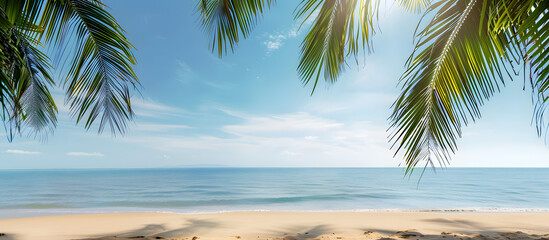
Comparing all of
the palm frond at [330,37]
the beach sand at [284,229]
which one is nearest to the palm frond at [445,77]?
the palm frond at [330,37]

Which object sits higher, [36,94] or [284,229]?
[36,94]

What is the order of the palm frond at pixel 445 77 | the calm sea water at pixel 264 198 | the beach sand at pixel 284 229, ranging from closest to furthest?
the palm frond at pixel 445 77 < the beach sand at pixel 284 229 < the calm sea water at pixel 264 198

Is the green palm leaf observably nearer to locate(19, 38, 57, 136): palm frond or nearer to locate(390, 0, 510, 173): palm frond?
locate(390, 0, 510, 173): palm frond

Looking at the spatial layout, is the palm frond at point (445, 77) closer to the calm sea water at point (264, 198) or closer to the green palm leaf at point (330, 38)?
the green palm leaf at point (330, 38)

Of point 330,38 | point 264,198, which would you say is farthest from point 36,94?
point 264,198

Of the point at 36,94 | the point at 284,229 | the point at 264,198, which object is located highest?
the point at 36,94

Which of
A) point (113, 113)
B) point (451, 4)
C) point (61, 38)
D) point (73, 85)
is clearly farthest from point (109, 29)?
point (451, 4)

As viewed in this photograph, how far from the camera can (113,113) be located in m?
2.24

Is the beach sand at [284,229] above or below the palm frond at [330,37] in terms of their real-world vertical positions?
below

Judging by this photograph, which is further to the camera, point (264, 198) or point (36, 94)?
point (264, 198)

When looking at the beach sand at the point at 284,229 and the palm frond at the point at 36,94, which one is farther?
the beach sand at the point at 284,229

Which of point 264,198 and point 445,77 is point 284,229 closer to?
point 445,77

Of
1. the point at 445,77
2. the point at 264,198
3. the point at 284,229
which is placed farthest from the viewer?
the point at 264,198

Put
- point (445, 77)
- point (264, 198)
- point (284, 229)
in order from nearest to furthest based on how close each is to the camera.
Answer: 1. point (445, 77)
2. point (284, 229)
3. point (264, 198)
